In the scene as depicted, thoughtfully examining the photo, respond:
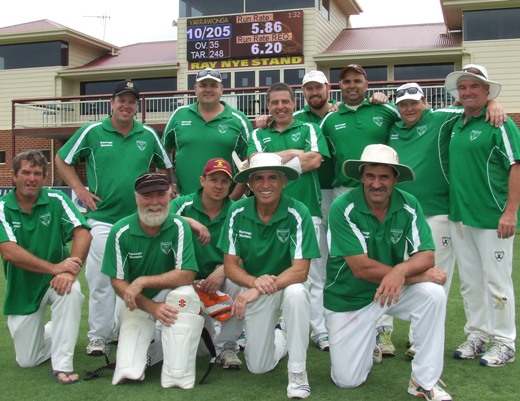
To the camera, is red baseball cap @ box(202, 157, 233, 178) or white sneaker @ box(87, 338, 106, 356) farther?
white sneaker @ box(87, 338, 106, 356)

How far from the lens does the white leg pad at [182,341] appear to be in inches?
159

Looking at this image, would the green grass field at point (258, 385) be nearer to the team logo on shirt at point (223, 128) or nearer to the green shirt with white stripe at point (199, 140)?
the green shirt with white stripe at point (199, 140)

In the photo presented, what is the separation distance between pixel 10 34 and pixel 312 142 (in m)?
20.9

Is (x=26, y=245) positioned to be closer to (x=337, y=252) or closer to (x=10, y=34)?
(x=337, y=252)

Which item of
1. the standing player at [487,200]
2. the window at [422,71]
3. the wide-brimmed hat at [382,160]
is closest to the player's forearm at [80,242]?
the wide-brimmed hat at [382,160]

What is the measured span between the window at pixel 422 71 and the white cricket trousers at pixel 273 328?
16.5 metres

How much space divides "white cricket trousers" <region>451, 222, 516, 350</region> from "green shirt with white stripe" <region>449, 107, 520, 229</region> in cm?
14

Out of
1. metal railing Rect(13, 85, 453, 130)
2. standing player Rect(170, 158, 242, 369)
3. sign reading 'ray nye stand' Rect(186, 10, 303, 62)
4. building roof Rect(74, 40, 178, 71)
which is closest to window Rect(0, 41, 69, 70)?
building roof Rect(74, 40, 178, 71)

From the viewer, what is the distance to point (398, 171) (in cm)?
404

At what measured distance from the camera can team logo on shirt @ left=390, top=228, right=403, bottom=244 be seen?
3.98 meters

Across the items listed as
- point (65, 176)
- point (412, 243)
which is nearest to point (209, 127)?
point (65, 176)

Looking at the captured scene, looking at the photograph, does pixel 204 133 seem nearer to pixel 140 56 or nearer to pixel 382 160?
pixel 382 160

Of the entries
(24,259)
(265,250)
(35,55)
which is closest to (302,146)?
(265,250)

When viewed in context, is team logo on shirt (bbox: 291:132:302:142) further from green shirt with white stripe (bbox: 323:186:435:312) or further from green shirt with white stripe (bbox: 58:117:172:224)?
green shirt with white stripe (bbox: 58:117:172:224)
